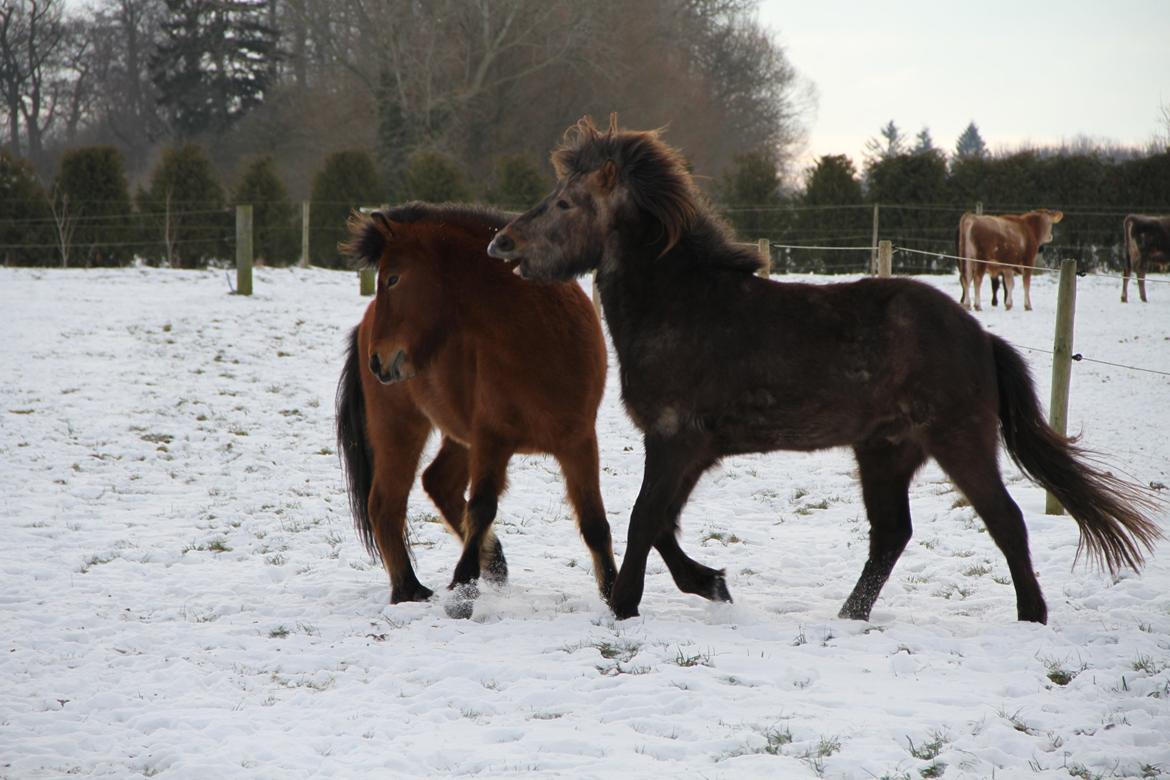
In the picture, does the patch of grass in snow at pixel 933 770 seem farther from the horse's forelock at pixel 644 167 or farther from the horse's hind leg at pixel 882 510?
the horse's forelock at pixel 644 167

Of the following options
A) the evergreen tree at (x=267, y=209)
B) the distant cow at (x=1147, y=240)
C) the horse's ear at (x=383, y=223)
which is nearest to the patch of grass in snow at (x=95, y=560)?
the horse's ear at (x=383, y=223)

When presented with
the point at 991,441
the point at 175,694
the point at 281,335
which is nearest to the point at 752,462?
the point at 991,441

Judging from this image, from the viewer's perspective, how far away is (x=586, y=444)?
15.5 ft

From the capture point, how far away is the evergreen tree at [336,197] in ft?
78.3

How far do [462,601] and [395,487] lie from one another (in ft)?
2.63

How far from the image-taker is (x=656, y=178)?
175 inches

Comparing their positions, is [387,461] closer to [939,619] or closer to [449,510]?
[449,510]

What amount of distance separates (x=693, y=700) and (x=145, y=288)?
16.3 metres

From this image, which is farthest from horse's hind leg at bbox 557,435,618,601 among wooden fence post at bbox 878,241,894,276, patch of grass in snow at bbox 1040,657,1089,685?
wooden fence post at bbox 878,241,894,276

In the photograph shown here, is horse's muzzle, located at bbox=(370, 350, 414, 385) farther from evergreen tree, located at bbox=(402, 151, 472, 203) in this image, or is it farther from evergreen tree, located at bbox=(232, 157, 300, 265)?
evergreen tree, located at bbox=(402, 151, 472, 203)

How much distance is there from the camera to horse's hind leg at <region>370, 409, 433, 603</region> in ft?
16.8

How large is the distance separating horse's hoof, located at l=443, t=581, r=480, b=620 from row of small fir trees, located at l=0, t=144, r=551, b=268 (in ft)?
59.3

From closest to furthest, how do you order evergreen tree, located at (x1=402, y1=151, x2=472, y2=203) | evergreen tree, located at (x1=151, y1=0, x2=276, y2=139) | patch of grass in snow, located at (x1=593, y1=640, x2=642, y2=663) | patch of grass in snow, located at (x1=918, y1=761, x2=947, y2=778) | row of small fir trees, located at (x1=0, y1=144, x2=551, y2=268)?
patch of grass in snow, located at (x1=918, y1=761, x2=947, y2=778) < patch of grass in snow, located at (x1=593, y1=640, x2=642, y2=663) < row of small fir trees, located at (x1=0, y1=144, x2=551, y2=268) < evergreen tree, located at (x1=402, y1=151, x2=472, y2=203) < evergreen tree, located at (x1=151, y1=0, x2=276, y2=139)

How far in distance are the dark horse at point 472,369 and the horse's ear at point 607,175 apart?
0.63m
